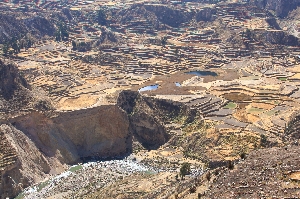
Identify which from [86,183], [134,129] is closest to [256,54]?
[134,129]

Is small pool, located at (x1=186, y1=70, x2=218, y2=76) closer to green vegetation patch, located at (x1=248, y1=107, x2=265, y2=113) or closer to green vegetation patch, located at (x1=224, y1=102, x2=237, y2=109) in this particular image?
green vegetation patch, located at (x1=224, y1=102, x2=237, y2=109)

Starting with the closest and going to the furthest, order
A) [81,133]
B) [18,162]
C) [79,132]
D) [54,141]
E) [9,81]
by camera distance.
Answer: [18,162] → [54,141] → [79,132] → [81,133] → [9,81]

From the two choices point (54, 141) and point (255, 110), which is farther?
point (255, 110)

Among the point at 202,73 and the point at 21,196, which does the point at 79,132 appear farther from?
the point at 202,73

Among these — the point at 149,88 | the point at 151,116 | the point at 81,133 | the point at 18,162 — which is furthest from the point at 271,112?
the point at 18,162

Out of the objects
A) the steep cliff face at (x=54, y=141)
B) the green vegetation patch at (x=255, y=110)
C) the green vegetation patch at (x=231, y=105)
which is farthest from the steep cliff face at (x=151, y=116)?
the green vegetation patch at (x=255, y=110)

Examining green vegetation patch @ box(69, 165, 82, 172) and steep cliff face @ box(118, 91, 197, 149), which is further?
steep cliff face @ box(118, 91, 197, 149)

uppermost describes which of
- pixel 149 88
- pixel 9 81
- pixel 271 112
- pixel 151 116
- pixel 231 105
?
pixel 9 81

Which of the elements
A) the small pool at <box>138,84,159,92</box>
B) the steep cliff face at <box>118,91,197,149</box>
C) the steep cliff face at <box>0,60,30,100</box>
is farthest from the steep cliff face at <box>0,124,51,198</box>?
the small pool at <box>138,84,159,92</box>

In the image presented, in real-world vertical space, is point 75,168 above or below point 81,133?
below

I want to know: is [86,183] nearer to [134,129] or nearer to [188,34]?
[134,129]

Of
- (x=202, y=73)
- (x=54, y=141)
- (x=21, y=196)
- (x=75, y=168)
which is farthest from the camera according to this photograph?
(x=202, y=73)

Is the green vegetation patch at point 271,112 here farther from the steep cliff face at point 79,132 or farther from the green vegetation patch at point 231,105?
the steep cliff face at point 79,132
